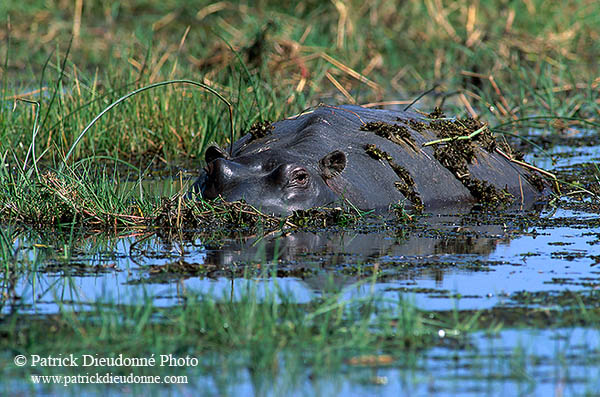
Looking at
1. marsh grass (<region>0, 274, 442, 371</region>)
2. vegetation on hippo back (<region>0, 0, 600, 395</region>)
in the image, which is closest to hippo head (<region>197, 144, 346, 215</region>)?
vegetation on hippo back (<region>0, 0, 600, 395</region>)

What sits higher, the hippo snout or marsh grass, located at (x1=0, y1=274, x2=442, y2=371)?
the hippo snout

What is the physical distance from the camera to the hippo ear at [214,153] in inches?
306

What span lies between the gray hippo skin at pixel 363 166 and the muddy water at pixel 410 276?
18.4 inches

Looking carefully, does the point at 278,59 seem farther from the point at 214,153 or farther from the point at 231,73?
the point at 214,153

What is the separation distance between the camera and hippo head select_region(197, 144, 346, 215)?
7363 millimetres

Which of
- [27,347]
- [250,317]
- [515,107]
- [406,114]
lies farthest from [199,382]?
[515,107]

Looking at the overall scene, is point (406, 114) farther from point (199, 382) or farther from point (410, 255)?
point (199, 382)

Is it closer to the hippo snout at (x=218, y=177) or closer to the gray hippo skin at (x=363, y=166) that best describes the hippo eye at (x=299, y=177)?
the gray hippo skin at (x=363, y=166)

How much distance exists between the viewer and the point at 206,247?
6465 mm

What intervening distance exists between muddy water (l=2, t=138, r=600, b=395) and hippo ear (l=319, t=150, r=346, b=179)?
0.65 m

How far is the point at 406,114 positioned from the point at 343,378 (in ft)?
17.0

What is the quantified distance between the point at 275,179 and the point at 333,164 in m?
0.52

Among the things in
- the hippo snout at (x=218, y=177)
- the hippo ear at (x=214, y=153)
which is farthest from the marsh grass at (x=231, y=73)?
the hippo ear at (x=214, y=153)

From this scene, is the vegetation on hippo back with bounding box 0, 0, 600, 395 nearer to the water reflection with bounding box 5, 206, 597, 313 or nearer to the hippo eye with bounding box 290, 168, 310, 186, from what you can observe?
the water reflection with bounding box 5, 206, 597, 313
